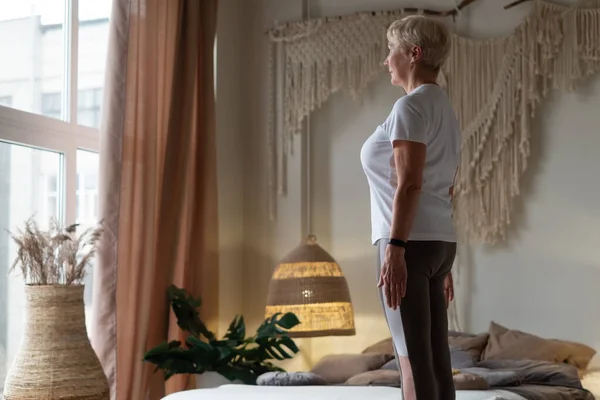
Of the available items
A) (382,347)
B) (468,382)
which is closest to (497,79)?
(382,347)

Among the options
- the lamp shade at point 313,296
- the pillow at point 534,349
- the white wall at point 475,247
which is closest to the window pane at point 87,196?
the lamp shade at point 313,296

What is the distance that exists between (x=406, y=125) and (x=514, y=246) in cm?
A: 253

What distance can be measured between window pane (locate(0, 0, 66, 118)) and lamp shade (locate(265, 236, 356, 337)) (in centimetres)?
125

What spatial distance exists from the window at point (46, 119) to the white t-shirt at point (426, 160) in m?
1.78

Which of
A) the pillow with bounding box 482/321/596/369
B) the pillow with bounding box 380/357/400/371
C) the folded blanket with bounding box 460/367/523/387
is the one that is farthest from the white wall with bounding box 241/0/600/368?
the folded blanket with bounding box 460/367/523/387

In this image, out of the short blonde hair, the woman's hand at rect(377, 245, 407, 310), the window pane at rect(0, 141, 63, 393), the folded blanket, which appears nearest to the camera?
the woman's hand at rect(377, 245, 407, 310)

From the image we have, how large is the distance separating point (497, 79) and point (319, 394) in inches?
81.8

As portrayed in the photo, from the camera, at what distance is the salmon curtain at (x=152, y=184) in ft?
11.4

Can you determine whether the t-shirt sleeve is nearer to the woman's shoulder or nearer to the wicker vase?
the woman's shoulder

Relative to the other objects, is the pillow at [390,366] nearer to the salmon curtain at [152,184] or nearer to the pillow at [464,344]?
the pillow at [464,344]

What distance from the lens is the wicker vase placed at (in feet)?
9.34

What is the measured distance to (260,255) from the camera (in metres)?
4.62

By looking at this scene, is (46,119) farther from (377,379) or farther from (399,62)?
(399,62)

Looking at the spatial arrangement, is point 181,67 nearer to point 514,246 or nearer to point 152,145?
point 152,145
